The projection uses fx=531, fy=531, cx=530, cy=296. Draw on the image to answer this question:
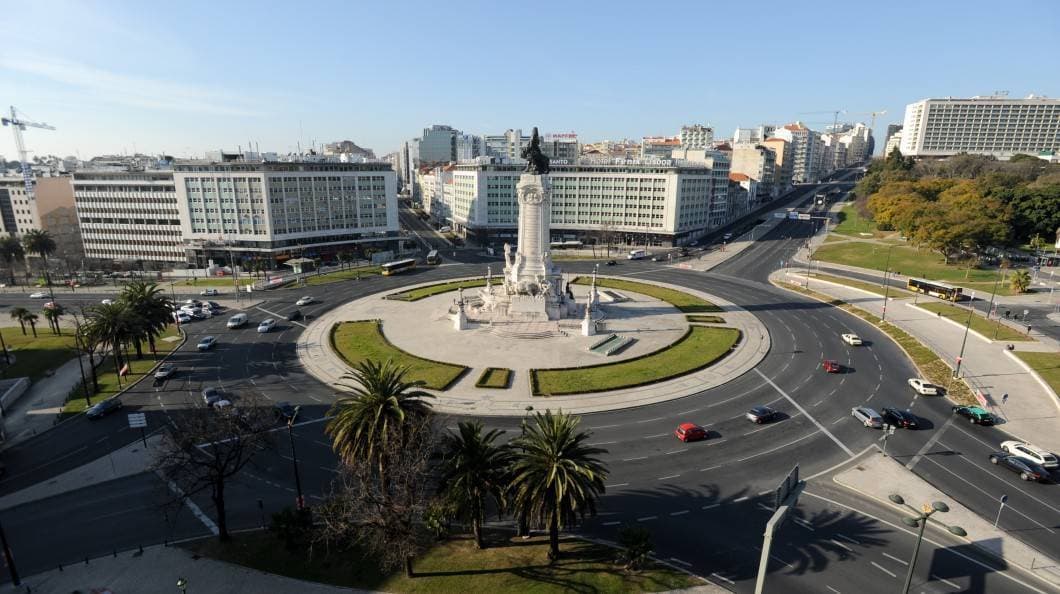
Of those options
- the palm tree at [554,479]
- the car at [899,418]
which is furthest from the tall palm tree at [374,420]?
the car at [899,418]

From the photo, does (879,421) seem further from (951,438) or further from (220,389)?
(220,389)

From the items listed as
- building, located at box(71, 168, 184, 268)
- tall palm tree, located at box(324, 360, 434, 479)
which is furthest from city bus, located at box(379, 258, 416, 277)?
tall palm tree, located at box(324, 360, 434, 479)

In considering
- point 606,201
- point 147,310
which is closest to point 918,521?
point 147,310

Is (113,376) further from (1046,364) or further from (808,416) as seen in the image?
(1046,364)

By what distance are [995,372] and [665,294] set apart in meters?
50.8

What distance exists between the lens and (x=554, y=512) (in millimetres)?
30719

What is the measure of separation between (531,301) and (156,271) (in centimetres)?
10556

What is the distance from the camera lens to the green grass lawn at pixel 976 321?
71750 millimetres

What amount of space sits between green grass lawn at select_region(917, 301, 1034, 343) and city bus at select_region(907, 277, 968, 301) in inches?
103

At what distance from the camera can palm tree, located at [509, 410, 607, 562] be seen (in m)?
30.5

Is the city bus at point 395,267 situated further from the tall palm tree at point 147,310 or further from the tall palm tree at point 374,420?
the tall palm tree at point 374,420

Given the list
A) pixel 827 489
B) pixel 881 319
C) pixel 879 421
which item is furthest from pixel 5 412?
pixel 881 319

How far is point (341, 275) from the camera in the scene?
403 feet

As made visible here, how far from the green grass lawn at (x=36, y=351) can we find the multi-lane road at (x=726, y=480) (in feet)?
55.1
